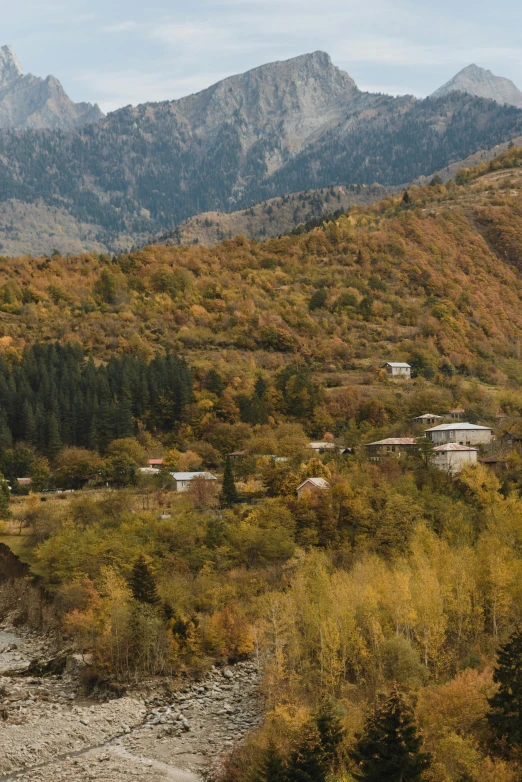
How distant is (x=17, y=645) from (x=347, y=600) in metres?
22.8

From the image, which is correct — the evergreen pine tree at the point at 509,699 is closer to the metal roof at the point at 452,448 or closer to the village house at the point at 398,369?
the metal roof at the point at 452,448

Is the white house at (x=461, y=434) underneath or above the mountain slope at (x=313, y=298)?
underneath

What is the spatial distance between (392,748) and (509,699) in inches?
235

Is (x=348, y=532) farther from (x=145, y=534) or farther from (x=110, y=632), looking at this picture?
(x=110, y=632)

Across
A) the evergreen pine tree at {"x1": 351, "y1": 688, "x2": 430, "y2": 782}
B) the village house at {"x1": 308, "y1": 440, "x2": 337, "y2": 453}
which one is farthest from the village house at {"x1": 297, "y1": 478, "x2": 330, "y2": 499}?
the evergreen pine tree at {"x1": 351, "y1": 688, "x2": 430, "y2": 782}

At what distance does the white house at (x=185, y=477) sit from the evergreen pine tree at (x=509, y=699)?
4387 cm

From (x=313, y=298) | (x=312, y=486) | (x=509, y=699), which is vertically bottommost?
(x=312, y=486)

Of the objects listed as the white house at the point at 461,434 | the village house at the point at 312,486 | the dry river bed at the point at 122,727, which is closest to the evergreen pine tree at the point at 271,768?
the dry river bed at the point at 122,727

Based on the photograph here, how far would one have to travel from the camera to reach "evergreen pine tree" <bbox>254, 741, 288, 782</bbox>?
36103 mm

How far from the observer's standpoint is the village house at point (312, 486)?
74688 millimetres

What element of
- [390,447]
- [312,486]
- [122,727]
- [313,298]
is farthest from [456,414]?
[122,727]

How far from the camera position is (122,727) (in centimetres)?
4919

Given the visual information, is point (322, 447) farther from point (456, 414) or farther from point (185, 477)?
point (456, 414)

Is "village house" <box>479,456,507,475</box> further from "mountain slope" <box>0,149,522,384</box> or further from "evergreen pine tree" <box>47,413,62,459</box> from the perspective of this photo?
"evergreen pine tree" <box>47,413,62,459</box>
